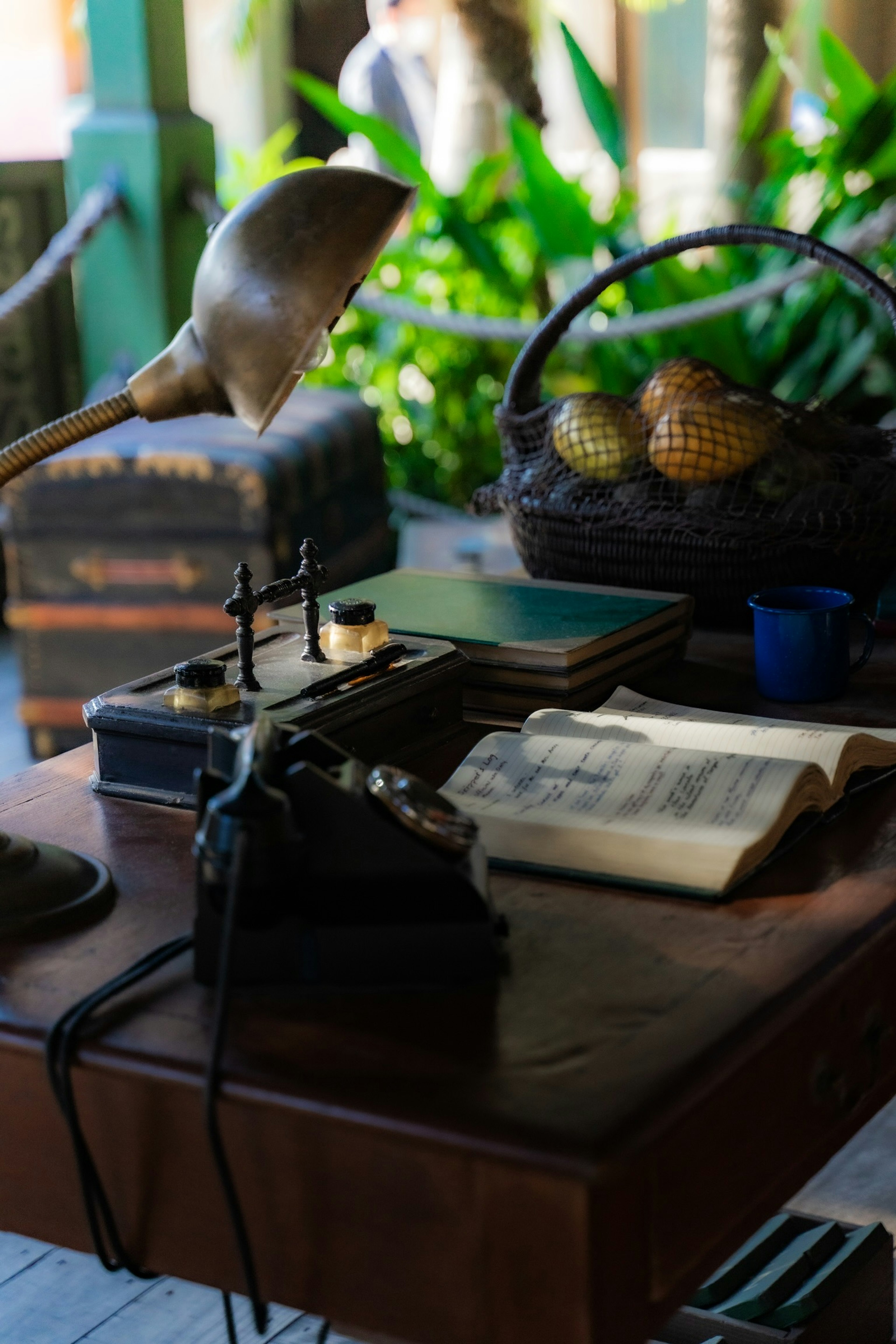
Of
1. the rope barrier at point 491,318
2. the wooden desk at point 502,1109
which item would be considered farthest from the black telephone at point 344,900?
the rope barrier at point 491,318

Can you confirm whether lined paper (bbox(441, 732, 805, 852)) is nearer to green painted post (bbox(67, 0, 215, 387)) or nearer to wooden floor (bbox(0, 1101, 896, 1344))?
wooden floor (bbox(0, 1101, 896, 1344))

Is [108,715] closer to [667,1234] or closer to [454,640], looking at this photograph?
[454,640]

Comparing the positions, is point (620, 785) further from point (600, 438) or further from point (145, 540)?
point (145, 540)

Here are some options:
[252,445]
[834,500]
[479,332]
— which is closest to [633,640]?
[834,500]

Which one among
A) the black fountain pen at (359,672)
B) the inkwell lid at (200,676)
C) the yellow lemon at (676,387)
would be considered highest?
the yellow lemon at (676,387)

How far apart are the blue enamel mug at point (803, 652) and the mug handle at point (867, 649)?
4 cm

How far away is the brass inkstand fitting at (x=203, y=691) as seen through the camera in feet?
3.36

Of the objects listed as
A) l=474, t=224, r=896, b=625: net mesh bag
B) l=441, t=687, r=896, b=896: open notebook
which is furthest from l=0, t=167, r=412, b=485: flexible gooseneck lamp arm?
l=474, t=224, r=896, b=625: net mesh bag

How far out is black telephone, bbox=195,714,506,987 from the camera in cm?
75

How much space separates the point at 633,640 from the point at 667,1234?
68cm

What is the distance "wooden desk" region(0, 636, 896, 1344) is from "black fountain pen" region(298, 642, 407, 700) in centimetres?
22

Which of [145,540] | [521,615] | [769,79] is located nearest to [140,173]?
[145,540]

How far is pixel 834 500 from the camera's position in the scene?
1403 mm

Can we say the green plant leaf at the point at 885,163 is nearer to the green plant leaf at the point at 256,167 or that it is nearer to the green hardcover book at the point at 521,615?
A: the green plant leaf at the point at 256,167
